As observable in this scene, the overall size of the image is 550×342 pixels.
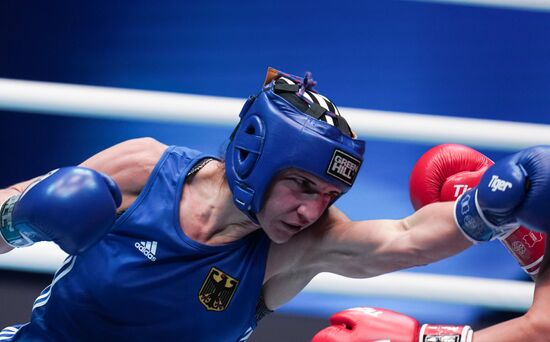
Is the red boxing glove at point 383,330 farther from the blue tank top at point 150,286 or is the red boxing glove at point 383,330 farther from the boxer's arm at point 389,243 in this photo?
the blue tank top at point 150,286

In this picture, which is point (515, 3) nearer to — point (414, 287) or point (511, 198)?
point (414, 287)

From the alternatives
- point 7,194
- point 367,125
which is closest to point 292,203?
point 7,194

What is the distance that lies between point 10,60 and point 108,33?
1.32 ft

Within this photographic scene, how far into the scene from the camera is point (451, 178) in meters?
2.58

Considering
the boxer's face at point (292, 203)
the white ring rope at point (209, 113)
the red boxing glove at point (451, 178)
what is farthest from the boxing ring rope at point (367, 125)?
the boxer's face at point (292, 203)

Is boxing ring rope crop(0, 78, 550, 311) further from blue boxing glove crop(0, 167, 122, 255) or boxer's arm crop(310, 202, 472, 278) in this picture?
blue boxing glove crop(0, 167, 122, 255)

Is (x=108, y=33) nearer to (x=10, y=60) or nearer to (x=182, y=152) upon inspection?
(x=10, y=60)

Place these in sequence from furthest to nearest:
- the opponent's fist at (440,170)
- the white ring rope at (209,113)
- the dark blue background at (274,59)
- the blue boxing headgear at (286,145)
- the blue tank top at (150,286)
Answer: the dark blue background at (274,59), the white ring rope at (209,113), the opponent's fist at (440,170), the blue tank top at (150,286), the blue boxing headgear at (286,145)

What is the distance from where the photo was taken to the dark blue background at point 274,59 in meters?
3.71

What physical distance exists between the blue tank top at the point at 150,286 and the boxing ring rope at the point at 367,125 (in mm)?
857

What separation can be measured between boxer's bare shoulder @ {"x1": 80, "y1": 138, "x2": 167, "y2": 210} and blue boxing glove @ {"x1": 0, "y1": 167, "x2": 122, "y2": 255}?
0.84 ft

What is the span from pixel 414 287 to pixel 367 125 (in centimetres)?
57

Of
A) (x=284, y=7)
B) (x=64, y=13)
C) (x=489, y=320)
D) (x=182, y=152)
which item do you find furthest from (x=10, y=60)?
(x=489, y=320)

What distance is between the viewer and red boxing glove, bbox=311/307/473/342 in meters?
2.29
